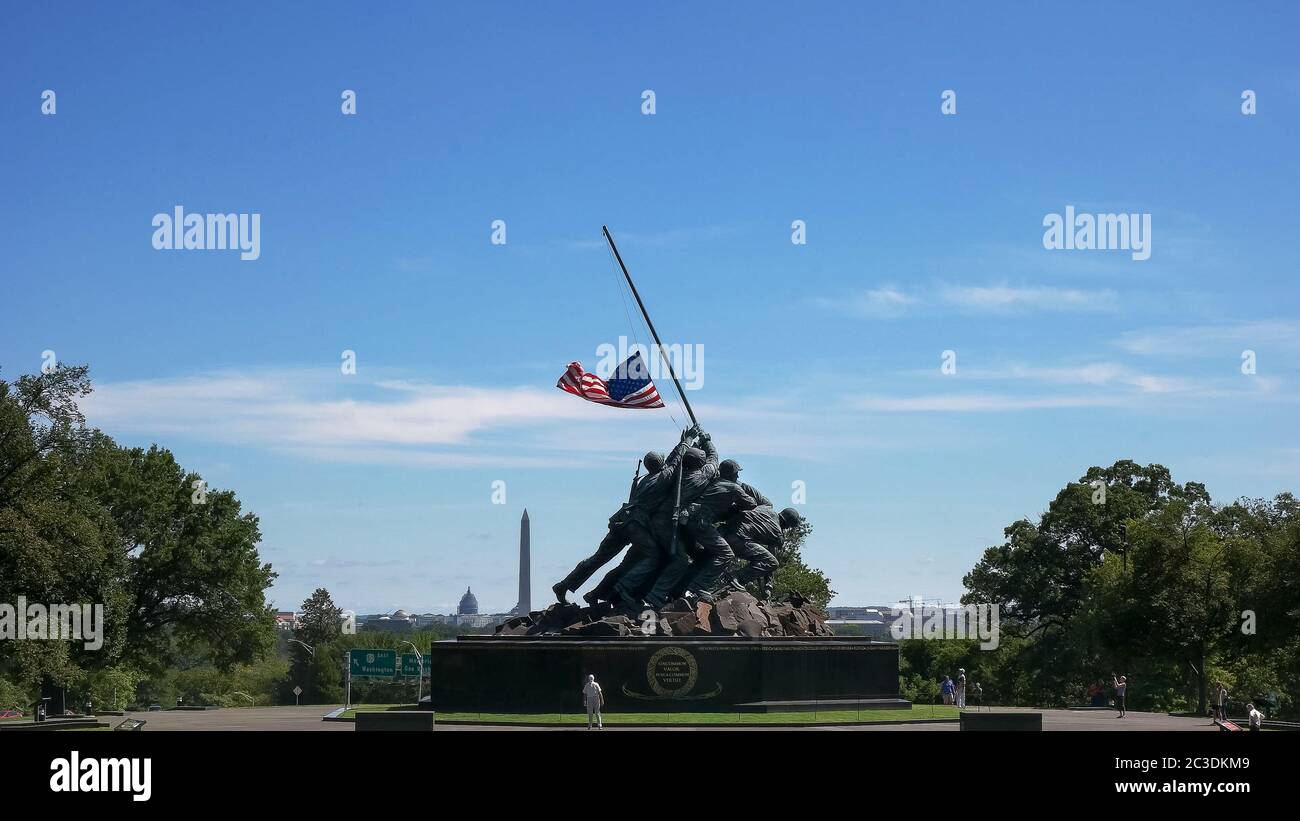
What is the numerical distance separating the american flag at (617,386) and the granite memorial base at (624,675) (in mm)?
8106

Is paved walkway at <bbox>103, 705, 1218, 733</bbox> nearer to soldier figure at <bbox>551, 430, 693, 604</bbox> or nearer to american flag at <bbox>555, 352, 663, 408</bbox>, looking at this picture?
soldier figure at <bbox>551, 430, 693, 604</bbox>

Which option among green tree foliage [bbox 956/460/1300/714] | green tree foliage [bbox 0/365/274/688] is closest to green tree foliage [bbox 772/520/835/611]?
green tree foliage [bbox 956/460/1300/714]

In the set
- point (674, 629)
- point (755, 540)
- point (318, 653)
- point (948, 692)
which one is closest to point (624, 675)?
point (674, 629)

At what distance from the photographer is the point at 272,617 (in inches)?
2623

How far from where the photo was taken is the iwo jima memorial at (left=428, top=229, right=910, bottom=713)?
133ft

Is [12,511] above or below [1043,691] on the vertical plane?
above

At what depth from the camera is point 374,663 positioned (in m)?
48.6

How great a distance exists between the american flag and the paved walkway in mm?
12691

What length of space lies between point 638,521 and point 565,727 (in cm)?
1112

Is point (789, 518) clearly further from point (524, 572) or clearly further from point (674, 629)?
point (524, 572)

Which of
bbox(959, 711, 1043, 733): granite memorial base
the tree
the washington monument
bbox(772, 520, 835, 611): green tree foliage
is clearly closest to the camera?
bbox(959, 711, 1043, 733): granite memorial base
